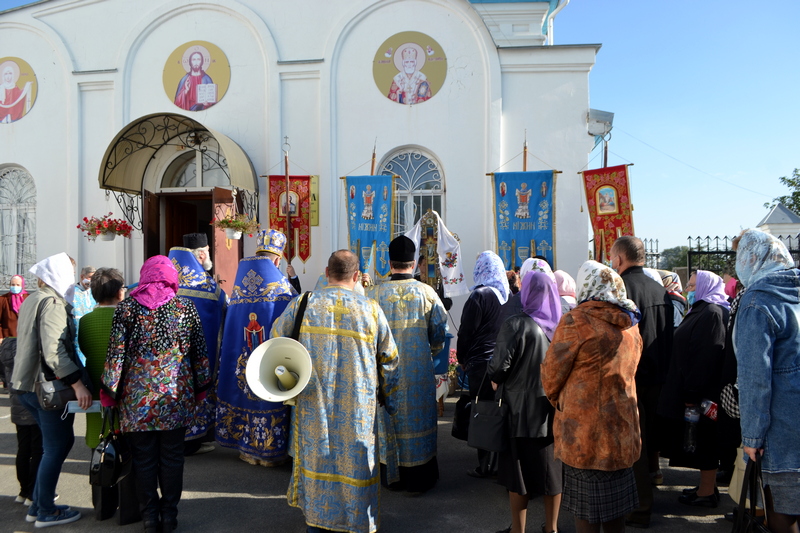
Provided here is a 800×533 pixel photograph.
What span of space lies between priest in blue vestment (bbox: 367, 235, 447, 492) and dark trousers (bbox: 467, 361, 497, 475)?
0.34 metres

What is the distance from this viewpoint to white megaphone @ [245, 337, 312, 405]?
10.8 ft

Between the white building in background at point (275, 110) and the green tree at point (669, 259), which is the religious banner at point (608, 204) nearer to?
the white building in background at point (275, 110)

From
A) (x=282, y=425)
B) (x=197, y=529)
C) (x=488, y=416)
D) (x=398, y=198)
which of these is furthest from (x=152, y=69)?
(x=488, y=416)

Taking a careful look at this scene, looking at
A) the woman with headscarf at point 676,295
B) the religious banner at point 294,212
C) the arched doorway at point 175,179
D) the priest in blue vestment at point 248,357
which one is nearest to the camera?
the priest in blue vestment at point 248,357

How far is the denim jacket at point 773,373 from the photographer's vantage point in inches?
113

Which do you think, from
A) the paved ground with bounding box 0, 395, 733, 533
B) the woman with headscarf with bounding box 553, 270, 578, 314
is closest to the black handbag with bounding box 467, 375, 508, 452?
the paved ground with bounding box 0, 395, 733, 533

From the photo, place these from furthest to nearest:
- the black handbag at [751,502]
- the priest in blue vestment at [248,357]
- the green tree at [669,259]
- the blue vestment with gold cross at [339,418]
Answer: the green tree at [669,259], the priest in blue vestment at [248,357], the blue vestment with gold cross at [339,418], the black handbag at [751,502]

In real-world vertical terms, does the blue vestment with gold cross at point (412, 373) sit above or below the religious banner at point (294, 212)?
below

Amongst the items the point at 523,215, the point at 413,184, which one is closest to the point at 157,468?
the point at 523,215

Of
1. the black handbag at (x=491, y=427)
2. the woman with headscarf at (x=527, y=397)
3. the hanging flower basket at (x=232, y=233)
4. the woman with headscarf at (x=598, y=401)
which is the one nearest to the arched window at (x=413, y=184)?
the hanging flower basket at (x=232, y=233)

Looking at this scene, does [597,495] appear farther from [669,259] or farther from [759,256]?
[669,259]

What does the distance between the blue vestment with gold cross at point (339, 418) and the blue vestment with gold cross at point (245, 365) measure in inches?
62.3

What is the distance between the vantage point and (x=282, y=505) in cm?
439

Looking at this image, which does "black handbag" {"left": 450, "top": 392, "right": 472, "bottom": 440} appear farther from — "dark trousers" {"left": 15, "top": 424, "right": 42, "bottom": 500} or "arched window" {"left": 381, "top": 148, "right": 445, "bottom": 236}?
"arched window" {"left": 381, "top": 148, "right": 445, "bottom": 236}
